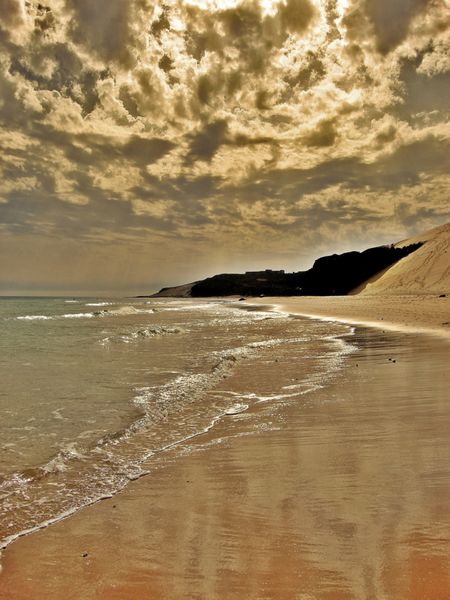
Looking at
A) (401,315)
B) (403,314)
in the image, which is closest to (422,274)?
(403,314)

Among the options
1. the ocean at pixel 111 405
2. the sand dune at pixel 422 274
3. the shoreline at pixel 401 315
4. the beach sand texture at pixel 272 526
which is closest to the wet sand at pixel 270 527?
the beach sand texture at pixel 272 526

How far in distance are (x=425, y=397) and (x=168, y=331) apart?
18381 mm

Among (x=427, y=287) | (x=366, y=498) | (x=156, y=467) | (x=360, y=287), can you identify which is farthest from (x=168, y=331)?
(x=360, y=287)

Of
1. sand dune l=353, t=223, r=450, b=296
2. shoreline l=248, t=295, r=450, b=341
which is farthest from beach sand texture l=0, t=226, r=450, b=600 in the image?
sand dune l=353, t=223, r=450, b=296

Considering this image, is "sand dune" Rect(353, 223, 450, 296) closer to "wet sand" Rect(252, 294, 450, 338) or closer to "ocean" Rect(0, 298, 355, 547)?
"wet sand" Rect(252, 294, 450, 338)

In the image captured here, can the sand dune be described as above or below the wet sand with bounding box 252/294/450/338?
above

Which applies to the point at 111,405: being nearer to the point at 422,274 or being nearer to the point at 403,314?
the point at 403,314

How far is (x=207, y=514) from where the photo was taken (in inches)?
135

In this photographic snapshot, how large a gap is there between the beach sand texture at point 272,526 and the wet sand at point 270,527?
11 millimetres

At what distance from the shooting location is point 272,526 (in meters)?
3.14

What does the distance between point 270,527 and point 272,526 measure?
2 centimetres

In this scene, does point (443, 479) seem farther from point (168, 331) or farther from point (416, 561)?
point (168, 331)

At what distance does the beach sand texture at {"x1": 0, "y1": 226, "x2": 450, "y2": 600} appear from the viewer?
2.47m

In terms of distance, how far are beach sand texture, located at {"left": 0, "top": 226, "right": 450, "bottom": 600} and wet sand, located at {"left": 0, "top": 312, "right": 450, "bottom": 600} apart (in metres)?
0.01
